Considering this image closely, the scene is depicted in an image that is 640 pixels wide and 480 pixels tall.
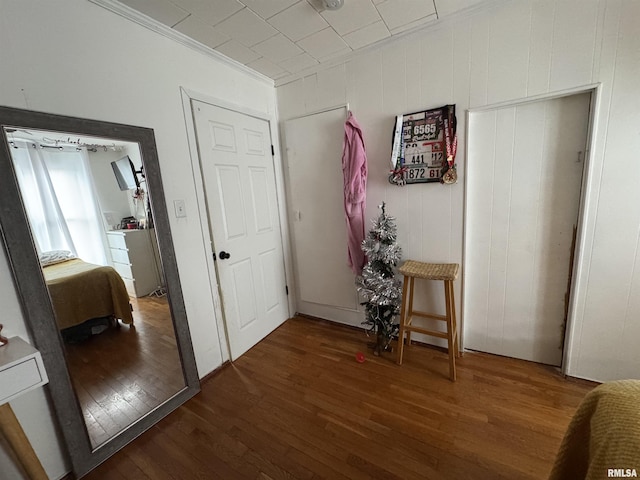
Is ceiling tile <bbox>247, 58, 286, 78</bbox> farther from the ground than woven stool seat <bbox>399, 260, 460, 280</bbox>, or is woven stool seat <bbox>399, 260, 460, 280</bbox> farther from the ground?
ceiling tile <bbox>247, 58, 286, 78</bbox>

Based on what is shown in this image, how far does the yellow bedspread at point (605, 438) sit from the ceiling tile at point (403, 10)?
6.91ft

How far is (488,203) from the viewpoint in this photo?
1857 millimetres

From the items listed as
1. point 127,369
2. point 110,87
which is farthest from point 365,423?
point 110,87

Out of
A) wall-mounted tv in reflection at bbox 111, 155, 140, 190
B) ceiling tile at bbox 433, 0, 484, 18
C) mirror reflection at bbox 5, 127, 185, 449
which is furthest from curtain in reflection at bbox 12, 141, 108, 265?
ceiling tile at bbox 433, 0, 484, 18

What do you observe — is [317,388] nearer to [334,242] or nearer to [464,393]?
[464,393]

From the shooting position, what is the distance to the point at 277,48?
76.0 inches

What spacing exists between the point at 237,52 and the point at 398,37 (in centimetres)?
123

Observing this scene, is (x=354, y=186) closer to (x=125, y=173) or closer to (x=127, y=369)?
(x=125, y=173)

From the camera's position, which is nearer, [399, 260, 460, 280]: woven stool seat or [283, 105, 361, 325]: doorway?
[399, 260, 460, 280]: woven stool seat

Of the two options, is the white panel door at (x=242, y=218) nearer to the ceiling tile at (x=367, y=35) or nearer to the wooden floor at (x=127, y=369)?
the wooden floor at (x=127, y=369)

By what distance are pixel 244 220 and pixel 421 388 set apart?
6.24ft

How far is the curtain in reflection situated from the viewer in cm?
117

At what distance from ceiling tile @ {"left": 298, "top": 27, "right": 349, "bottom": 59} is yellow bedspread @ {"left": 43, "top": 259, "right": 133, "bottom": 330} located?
2.04 metres

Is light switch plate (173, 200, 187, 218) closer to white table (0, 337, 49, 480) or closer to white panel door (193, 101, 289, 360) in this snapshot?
white panel door (193, 101, 289, 360)
